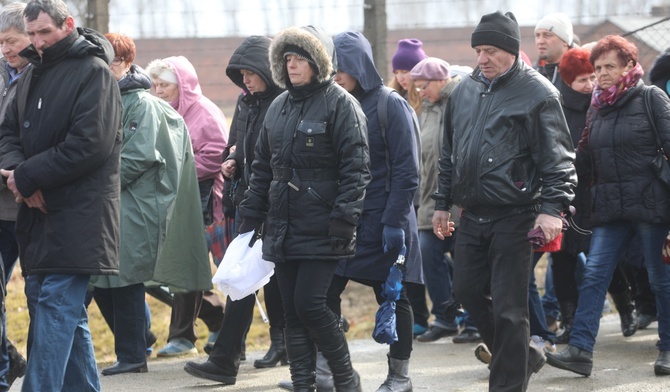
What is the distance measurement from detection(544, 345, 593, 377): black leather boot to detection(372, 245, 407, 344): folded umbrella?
118 centimetres

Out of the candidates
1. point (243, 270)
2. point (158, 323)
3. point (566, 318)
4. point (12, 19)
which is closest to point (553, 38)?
point (566, 318)

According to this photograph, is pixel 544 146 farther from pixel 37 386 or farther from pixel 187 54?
pixel 187 54

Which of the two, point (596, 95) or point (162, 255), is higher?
point (596, 95)

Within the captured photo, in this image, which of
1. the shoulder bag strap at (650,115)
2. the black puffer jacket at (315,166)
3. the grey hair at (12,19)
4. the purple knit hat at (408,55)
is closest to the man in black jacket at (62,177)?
the black puffer jacket at (315,166)

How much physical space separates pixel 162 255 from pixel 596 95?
9.56 feet

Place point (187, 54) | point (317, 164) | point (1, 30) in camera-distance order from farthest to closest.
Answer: point (187, 54) → point (1, 30) → point (317, 164)

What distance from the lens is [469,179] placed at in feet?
19.7

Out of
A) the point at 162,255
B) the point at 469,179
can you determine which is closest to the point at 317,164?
the point at 469,179

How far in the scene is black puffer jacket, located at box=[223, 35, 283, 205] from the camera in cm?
707

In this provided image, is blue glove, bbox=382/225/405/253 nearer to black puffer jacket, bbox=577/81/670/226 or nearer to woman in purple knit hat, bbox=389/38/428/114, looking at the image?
black puffer jacket, bbox=577/81/670/226

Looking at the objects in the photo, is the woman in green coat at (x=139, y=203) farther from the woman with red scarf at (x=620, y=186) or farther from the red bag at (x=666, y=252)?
the red bag at (x=666, y=252)

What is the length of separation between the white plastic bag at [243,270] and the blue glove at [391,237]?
62cm

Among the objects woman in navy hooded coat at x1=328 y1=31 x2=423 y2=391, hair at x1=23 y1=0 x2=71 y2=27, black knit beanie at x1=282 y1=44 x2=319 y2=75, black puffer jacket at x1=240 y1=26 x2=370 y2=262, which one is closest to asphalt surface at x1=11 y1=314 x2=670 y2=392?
A: woman in navy hooded coat at x1=328 y1=31 x2=423 y2=391

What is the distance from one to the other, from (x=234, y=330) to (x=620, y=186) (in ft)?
7.98
